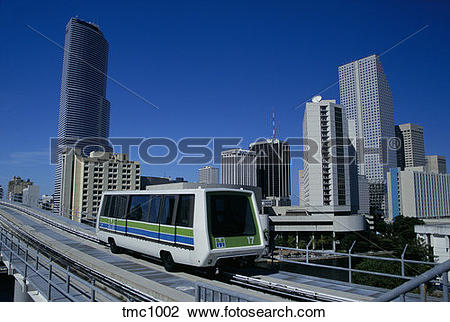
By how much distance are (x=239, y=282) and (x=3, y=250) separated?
36.8 feet

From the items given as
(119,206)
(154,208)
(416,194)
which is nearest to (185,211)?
(154,208)

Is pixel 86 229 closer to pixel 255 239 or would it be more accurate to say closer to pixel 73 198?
pixel 255 239

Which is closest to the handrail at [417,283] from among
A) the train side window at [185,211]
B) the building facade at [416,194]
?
the train side window at [185,211]

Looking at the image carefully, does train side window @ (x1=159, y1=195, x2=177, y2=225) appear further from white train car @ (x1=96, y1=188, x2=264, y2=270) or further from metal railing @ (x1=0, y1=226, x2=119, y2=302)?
metal railing @ (x1=0, y1=226, x2=119, y2=302)

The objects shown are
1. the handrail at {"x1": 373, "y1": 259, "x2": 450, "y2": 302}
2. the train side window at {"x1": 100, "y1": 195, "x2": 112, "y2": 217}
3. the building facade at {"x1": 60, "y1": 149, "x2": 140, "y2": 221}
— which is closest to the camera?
the handrail at {"x1": 373, "y1": 259, "x2": 450, "y2": 302}

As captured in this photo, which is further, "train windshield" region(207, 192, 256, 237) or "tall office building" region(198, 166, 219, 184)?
"tall office building" region(198, 166, 219, 184)

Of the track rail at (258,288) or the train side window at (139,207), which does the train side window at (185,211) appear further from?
the train side window at (139,207)

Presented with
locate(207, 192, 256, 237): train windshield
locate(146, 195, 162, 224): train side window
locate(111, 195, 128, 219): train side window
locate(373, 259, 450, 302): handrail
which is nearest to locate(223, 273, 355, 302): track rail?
locate(207, 192, 256, 237): train windshield

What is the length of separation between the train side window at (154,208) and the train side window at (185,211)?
4.23 feet

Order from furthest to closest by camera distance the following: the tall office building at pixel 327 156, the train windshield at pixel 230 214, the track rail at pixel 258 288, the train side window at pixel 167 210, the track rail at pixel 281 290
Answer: the tall office building at pixel 327 156 → the train side window at pixel 167 210 → the train windshield at pixel 230 214 → the track rail at pixel 281 290 → the track rail at pixel 258 288

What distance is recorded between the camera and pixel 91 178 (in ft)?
341

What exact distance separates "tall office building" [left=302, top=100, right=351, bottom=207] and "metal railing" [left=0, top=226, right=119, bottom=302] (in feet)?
348

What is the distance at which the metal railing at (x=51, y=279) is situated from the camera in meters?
7.98
